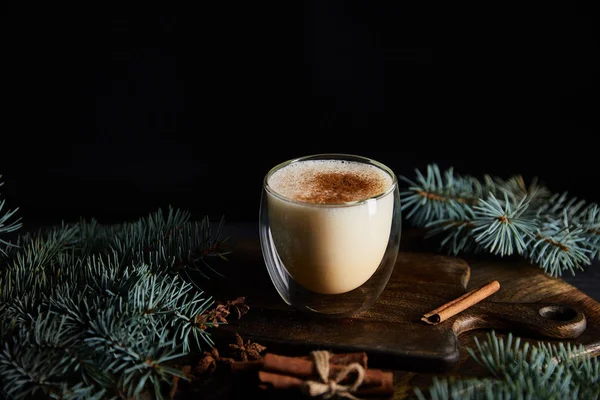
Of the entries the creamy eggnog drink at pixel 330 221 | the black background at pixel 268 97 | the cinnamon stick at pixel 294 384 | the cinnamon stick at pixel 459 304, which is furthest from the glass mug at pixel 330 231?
the black background at pixel 268 97

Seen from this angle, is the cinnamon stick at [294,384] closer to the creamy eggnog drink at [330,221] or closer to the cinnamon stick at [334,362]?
the cinnamon stick at [334,362]

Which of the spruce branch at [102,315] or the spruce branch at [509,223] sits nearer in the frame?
the spruce branch at [102,315]

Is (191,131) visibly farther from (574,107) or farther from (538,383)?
(538,383)

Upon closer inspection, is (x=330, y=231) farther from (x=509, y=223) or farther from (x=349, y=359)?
(x=509, y=223)

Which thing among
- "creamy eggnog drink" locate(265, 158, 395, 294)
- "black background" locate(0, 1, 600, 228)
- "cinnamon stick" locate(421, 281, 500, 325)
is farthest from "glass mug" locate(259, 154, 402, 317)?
"black background" locate(0, 1, 600, 228)

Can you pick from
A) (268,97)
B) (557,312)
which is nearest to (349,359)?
(557,312)
